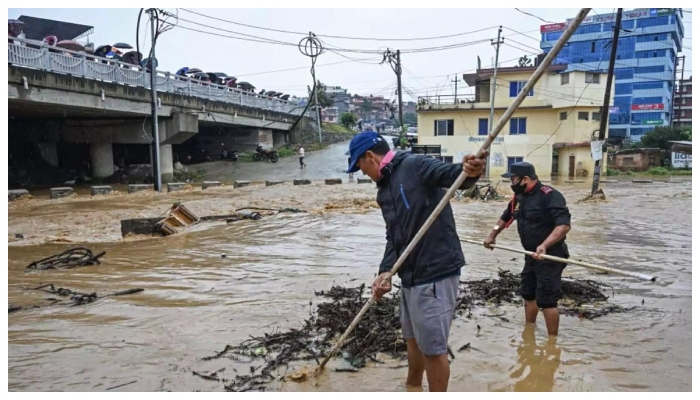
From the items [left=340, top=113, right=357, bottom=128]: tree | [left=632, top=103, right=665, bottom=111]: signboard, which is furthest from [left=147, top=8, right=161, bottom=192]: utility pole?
[left=632, top=103, right=665, bottom=111]: signboard

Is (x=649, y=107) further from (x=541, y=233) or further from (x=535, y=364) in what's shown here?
(x=535, y=364)

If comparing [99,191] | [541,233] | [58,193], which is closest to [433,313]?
[541,233]

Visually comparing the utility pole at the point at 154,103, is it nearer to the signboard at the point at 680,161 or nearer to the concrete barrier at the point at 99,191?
the concrete barrier at the point at 99,191

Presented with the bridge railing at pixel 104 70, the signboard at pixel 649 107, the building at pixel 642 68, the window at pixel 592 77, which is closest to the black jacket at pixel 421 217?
the bridge railing at pixel 104 70

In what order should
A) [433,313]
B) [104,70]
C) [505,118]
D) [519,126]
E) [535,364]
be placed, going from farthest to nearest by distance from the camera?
[519,126] → [104,70] → [535,364] → [433,313] → [505,118]

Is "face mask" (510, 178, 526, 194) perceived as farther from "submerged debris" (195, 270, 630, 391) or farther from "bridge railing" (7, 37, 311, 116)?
"bridge railing" (7, 37, 311, 116)

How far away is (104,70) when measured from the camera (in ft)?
68.3

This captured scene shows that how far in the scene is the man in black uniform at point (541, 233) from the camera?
4.49m

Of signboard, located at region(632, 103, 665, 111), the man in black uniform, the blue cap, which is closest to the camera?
the blue cap

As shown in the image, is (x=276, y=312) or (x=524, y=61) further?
(x=524, y=61)

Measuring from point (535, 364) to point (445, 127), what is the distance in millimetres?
32678

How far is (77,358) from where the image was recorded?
432 centimetres

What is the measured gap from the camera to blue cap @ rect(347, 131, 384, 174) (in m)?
3.20

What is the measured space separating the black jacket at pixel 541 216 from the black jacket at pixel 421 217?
176 cm
